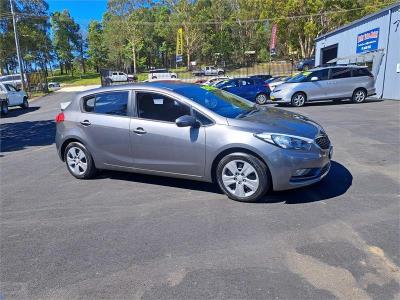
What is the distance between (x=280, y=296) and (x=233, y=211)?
5.72 feet

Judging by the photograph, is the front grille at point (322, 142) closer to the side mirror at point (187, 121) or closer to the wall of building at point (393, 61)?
the side mirror at point (187, 121)

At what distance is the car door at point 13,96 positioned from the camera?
21281mm

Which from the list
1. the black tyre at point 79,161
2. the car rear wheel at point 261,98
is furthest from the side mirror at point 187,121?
the car rear wheel at point 261,98

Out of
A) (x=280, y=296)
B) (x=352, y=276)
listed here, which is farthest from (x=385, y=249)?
(x=280, y=296)

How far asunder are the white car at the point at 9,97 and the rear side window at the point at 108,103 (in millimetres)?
15687

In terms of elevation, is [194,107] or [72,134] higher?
[194,107]

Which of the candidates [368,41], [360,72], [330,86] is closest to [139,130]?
[330,86]

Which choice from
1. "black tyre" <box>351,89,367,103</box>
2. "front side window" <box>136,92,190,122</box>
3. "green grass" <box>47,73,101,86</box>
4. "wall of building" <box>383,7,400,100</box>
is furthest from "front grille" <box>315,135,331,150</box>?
"green grass" <box>47,73,101,86</box>

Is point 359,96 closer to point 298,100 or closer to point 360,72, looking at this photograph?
point 360,72

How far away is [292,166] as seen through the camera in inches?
182

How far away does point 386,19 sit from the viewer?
57.0 feet

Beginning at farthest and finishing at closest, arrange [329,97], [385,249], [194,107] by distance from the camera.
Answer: [329,97] → [194,107] → [385,249]

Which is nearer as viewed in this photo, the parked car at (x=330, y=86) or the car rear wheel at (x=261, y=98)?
the parked car at (x=330, y=86)

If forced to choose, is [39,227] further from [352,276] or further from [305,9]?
[305,9]
